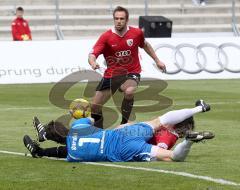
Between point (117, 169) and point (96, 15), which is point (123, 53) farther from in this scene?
point (96, 15)

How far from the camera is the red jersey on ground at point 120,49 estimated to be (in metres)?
16.3

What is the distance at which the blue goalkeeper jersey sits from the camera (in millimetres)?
12008

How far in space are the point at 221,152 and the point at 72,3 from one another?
2704 cm

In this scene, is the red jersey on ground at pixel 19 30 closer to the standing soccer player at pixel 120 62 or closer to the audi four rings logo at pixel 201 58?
the audi four rings logo at pixel 201 58

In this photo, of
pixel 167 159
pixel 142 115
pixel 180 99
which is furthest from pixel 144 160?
pixel 180 99

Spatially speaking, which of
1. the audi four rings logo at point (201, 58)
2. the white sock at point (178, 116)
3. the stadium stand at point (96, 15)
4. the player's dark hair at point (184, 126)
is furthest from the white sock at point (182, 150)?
the stadium stand at point (96, 15)

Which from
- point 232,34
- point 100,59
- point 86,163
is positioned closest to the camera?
point 86,163

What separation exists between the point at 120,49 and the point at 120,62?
27 cm

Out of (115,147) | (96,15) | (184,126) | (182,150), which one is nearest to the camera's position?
→ (182,150)

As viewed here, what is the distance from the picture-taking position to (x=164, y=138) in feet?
40.8

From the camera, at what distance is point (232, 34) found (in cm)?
3756

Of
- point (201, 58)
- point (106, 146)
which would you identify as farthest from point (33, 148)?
point (201, 58)

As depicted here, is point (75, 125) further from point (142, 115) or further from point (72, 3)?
point (72, 3)

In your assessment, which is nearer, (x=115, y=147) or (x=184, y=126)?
(x=115, y=147)
